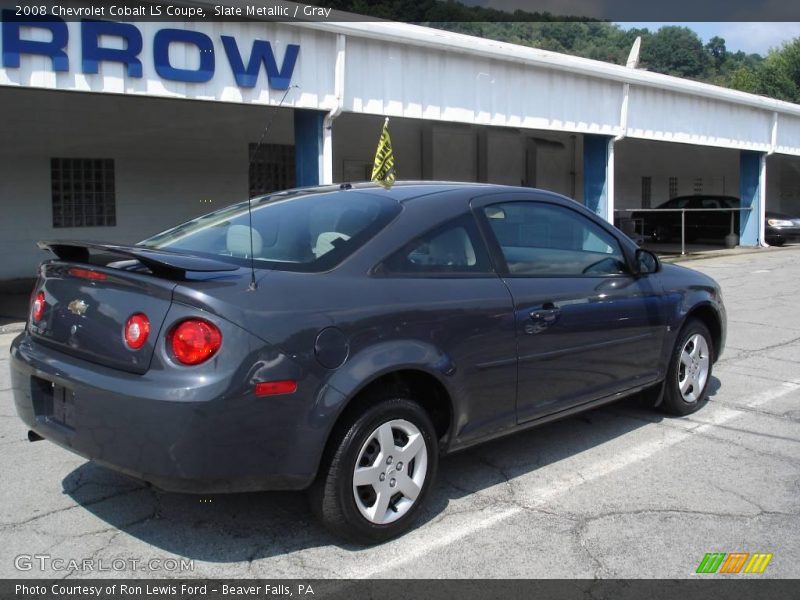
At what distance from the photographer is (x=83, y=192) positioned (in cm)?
1461

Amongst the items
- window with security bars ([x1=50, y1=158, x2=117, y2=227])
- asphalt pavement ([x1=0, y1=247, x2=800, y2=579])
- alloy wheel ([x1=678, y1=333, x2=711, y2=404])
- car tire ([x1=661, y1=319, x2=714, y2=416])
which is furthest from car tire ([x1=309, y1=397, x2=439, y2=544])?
window with security bars ([x1=50, y1=158, x2=117, y2=227])

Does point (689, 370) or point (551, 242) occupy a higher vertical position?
point (551, 242)

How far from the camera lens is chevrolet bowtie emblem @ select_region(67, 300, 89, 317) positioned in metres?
3.40

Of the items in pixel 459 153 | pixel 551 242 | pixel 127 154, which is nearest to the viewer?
pixel 551 242

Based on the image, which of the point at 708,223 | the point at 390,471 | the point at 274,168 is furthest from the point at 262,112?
the point at 708,223

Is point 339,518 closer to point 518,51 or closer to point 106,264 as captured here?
point 106,264

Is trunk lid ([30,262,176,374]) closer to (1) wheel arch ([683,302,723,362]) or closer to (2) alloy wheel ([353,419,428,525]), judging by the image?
(2) alloy wheel ([353,419,428,525])

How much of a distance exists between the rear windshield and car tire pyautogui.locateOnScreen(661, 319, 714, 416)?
8.47 feet

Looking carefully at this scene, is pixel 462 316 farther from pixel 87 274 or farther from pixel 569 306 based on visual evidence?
pixel 87 274

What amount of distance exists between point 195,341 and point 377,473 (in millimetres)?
1018

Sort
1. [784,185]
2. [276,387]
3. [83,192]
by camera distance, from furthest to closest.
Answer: [784,185]
[83,192]
[276,387]

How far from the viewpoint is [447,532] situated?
3674 millimetres

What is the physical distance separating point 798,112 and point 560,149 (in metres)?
7.25

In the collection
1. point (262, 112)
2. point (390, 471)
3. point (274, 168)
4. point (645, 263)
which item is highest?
point (262, 112)
